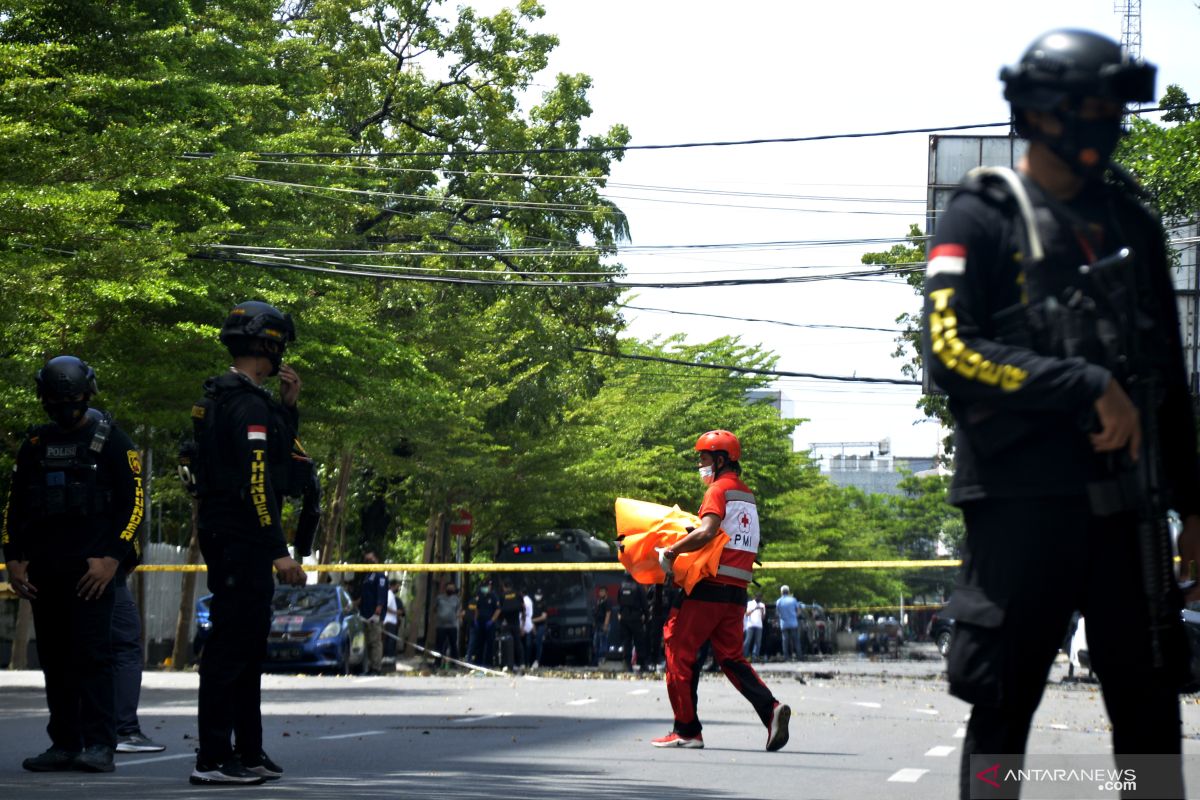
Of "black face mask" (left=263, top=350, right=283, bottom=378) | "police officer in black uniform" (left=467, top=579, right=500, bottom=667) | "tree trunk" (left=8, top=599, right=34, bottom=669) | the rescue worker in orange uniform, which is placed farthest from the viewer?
"police officer in black uniform" (left=467, top=579, right=500, bottom=667)

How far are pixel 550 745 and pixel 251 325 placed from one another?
3.96 m

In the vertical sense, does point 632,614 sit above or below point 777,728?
above

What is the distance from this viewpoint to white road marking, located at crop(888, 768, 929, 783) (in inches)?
345

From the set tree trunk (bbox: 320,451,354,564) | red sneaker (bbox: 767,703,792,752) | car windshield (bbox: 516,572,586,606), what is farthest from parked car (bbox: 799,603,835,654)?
red sneaker (bbox: 767,703,792,752)

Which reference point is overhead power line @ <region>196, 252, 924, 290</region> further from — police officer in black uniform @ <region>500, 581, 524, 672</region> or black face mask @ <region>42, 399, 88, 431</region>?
black face mask @ <region>42, 399, 88, 431</region>

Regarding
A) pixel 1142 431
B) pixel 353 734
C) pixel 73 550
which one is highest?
pixel 1142 431

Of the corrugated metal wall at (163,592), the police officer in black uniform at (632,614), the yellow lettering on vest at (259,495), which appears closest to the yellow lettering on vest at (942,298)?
the yellow lettering on vest at (259,495)

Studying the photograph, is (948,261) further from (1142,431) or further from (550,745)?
(550,745)

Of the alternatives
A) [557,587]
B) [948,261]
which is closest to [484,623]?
[557,587]

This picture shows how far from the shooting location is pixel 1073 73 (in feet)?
12.7

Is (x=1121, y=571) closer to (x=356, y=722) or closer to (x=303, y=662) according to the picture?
(x=356, y=722)

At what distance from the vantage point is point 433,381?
95.2 feet

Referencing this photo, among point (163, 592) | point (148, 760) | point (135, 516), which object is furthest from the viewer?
point (163, 592)

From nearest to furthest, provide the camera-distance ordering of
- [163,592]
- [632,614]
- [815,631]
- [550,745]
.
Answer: [550,745], [632,614], [163,592], [815,631]
